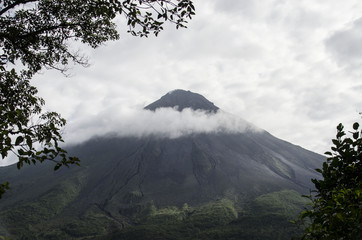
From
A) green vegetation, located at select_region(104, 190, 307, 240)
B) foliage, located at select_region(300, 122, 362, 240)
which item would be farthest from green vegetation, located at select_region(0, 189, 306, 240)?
foliage, located at select_region(300, 122, 362, 240)

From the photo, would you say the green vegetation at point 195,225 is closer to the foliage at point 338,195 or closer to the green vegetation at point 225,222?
the green vegetation at point 225,222

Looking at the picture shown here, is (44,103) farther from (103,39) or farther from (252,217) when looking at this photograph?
(252,217)

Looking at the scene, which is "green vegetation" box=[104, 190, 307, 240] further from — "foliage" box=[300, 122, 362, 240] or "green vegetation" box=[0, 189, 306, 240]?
"foliage" box=[300, 122, 362, 240]

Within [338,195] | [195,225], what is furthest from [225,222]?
[338,195]

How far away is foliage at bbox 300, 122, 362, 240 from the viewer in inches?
157

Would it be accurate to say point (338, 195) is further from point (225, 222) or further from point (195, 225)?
point (225, 222)

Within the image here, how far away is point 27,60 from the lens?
1040 cm

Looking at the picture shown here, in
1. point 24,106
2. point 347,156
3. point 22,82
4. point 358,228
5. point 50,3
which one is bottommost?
A: point 358,228

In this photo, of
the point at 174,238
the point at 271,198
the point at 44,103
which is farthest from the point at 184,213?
the point at 44,103

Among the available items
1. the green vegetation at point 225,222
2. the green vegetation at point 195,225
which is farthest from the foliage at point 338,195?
the green vegetation at point 195,225

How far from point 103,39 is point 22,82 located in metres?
3.44

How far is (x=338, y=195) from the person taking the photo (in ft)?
14.2

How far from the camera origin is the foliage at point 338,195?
13.1 feet

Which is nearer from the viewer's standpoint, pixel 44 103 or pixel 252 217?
pixel 44 103
